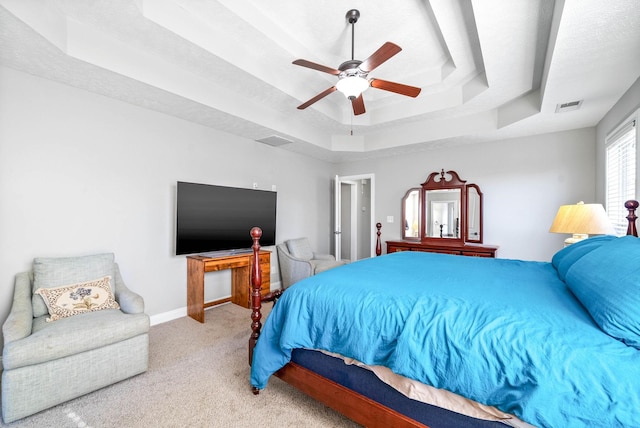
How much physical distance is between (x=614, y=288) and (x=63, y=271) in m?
3.56

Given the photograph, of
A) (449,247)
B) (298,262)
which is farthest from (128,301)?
(449,247)

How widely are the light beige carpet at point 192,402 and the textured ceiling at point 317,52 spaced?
235 cm

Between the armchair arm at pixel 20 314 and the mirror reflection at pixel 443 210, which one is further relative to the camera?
the mirror reflection at pixel 443 210

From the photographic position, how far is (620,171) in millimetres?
2850

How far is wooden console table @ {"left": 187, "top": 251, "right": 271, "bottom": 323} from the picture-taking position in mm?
3305

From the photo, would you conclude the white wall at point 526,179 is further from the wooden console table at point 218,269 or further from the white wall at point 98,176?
the white wall at point 98,176

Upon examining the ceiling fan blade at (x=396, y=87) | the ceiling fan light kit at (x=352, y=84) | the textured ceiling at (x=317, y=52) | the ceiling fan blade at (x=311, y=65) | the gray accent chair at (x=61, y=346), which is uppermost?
the textured ceiling at (x=317, y=52)

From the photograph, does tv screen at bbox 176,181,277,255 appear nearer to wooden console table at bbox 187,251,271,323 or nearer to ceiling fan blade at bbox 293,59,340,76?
wooden console table at bbox 187,251,271,323

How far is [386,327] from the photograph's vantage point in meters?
1.43

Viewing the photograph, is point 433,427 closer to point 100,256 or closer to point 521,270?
point 521,270

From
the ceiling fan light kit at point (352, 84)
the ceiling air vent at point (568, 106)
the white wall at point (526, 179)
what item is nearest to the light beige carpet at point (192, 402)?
the ceiling fan light kit at point (352, 84)

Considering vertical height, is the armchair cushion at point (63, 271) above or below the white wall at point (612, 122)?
below

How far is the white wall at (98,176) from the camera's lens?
2.38 metres

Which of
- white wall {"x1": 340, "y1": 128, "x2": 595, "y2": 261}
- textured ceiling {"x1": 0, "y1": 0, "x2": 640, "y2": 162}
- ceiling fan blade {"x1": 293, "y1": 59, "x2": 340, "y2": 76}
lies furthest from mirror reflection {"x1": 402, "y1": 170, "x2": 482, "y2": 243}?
ceiling fan blade {"x1": 293, "y1": 59, "x2": 340, "y2": 76}
